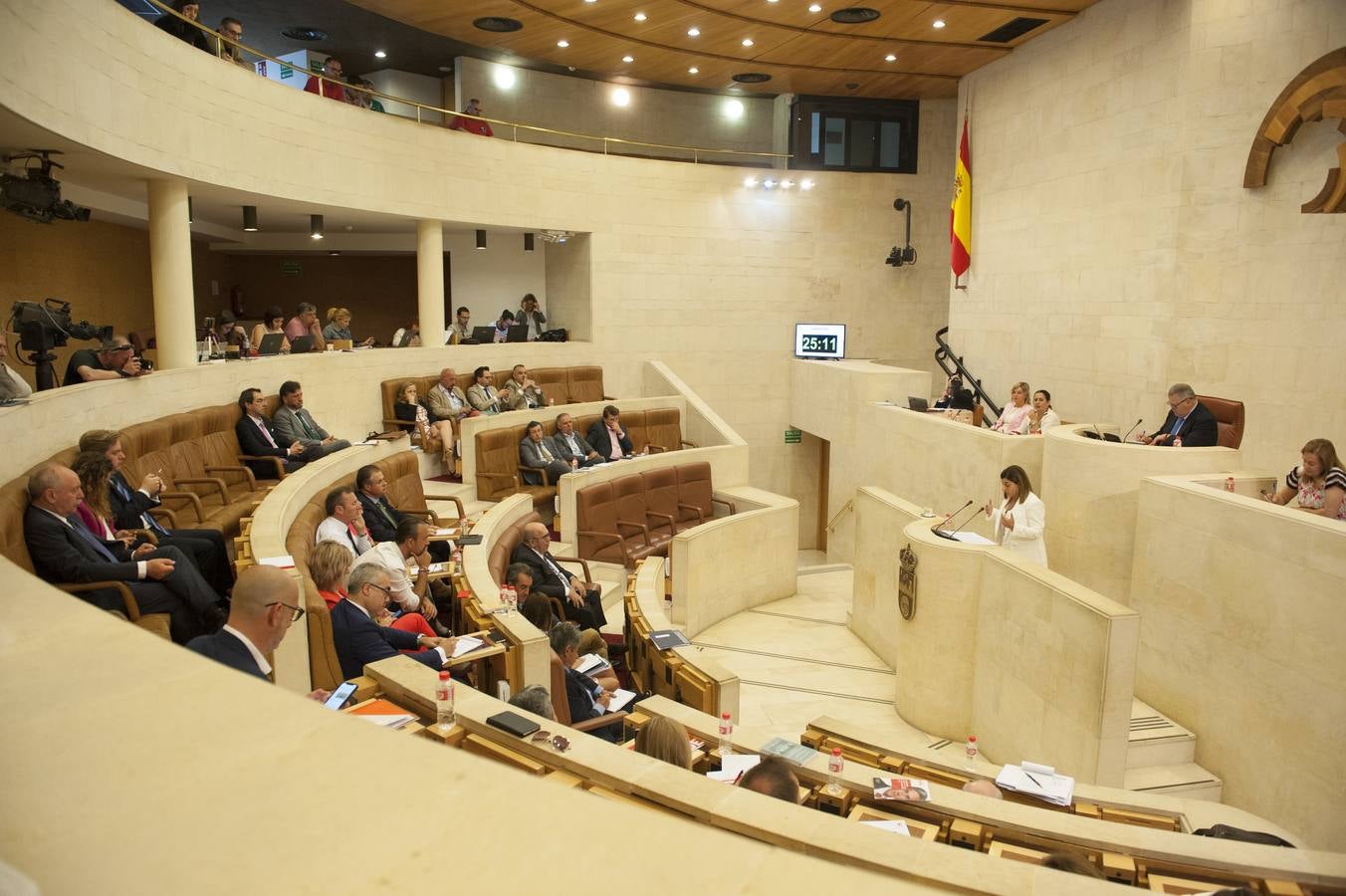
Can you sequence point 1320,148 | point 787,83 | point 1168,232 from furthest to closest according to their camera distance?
point 787,83 → point 1168,232 → point 1320,148

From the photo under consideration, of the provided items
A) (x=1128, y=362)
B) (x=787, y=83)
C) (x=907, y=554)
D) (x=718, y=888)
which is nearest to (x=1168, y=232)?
(x=1128, y=362)

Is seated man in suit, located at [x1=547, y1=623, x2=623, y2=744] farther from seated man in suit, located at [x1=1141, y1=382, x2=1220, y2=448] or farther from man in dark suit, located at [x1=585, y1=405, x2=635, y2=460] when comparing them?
man in dark suit, located at [x1=585, y1=405, x2=635, y2=460]

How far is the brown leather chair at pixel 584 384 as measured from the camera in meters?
12.8

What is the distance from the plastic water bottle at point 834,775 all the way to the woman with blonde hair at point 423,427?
25.1ft

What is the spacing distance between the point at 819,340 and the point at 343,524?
10323 millimetres

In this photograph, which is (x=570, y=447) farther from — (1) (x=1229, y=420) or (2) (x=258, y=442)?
(1) (x=1229, y=420)

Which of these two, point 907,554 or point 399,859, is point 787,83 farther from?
point 399,859

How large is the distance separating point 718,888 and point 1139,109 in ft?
34.8

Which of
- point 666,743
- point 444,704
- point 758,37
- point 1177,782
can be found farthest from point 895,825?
point 758,37

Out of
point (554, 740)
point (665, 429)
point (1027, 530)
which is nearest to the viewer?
point (554, 740)

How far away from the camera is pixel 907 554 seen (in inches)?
279

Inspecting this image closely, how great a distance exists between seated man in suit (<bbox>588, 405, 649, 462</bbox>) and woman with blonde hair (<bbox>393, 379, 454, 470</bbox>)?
164 centimetres

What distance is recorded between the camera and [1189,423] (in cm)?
750

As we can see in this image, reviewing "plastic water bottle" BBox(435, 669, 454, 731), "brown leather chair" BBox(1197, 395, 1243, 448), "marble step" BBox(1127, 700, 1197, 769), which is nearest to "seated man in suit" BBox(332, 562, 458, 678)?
"plastic water bottle" BBox(435, 669, 454, 731)
